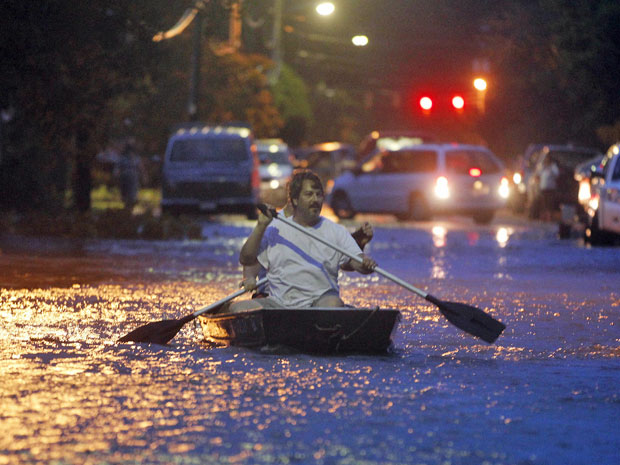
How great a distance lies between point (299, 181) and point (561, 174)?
26.8m

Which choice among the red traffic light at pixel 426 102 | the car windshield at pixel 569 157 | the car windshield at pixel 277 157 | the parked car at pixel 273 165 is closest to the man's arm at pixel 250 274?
the car windshield at pixel 569 157

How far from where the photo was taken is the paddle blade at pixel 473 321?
35.6 feet

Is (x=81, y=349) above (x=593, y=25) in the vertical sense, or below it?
below

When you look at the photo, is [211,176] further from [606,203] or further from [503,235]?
[606,203]

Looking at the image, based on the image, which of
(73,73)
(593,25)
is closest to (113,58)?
(73,73)

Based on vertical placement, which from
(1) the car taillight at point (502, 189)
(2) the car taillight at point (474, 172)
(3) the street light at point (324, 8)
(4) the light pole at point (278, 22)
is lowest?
(1) the car taillight at point (502, 189)

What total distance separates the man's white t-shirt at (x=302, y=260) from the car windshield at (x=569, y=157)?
26548 mm

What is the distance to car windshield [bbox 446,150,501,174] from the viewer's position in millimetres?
33531

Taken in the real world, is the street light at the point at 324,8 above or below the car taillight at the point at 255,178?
above

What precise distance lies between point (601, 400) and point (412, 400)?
1.10 m

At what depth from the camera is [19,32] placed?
23.5 metres

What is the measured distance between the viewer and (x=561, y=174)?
121 feet

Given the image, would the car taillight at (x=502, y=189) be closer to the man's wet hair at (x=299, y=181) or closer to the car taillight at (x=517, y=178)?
the car taillight at (x=517, y=178)

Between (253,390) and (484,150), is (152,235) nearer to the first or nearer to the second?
(484,150)
